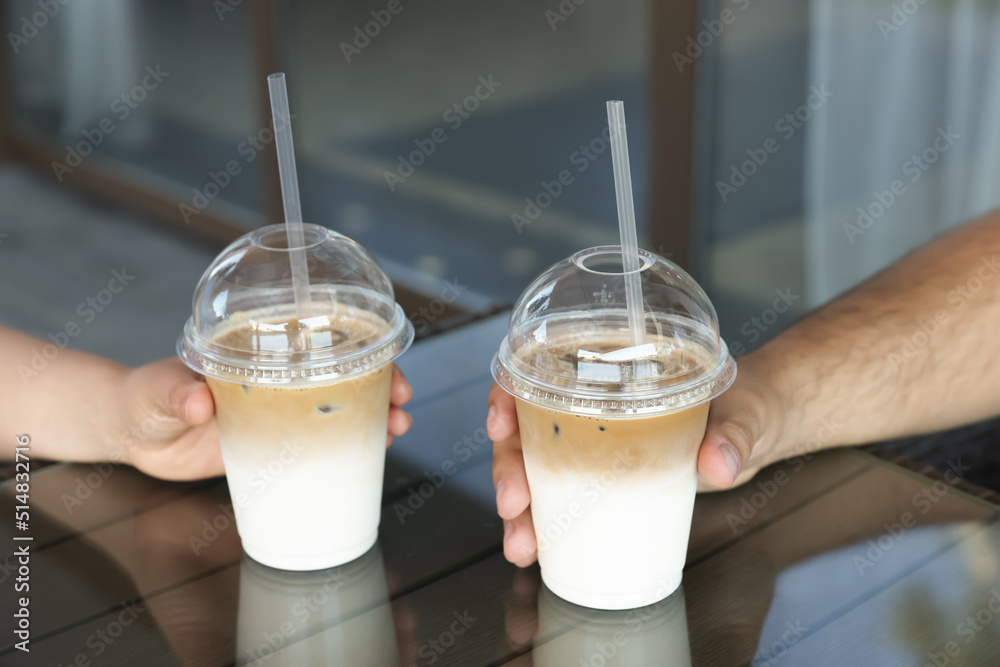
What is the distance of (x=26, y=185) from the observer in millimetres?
5000

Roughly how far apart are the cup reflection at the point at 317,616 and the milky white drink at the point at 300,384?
0.02 meters

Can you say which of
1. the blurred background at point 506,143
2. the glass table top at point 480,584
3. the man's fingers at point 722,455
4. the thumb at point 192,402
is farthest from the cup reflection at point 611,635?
the blurred background at point 506,143

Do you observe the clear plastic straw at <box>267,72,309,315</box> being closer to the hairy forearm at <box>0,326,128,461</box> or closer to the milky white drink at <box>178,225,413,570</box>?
the milky white drink at <box>178,225,413,570</box>

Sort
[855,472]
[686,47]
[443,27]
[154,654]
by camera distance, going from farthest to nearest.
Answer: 1. [443,27]
2. [686,47]
3. [855,472]
4. [154,654]

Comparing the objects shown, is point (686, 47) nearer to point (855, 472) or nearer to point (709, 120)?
point (709, 120)

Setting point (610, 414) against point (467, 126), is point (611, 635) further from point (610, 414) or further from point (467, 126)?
point (467, 126)

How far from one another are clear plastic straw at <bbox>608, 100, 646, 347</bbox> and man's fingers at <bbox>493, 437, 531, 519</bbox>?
0.18m

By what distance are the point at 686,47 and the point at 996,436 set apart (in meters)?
1.20

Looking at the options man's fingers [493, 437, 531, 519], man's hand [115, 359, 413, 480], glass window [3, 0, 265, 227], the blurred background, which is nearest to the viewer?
man's fingers [493, 437, 531, 519]

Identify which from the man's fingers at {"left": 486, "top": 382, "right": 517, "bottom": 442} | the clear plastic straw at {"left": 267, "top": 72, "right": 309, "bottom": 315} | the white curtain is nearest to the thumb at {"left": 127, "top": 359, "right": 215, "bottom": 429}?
the clear plastic straw at {"left": 267, "top": 72, "right": 309, "bottom": 315}

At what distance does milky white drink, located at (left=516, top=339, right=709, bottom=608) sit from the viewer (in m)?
0.89

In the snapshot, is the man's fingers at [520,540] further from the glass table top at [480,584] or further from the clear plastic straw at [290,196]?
the clear plastic straw at [290,196]

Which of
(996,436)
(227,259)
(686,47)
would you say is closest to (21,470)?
(227,259)

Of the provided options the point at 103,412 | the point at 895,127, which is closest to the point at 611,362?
the point at 103,412
